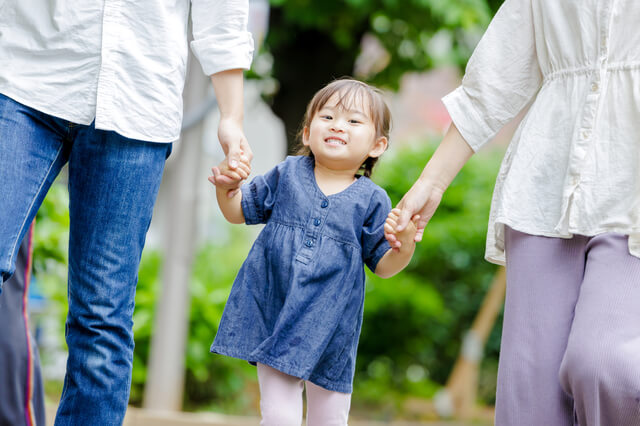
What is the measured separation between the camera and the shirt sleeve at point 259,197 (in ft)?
8.04

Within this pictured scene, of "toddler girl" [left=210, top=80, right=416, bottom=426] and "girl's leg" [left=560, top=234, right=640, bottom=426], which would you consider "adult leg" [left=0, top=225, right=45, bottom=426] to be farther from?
"girl's leg" [left=560, top=234, right=640, bottom=426]

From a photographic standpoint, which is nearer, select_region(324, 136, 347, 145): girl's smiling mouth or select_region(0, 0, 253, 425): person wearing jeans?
select_region(0, 0, 253, 425): person wearing jeans

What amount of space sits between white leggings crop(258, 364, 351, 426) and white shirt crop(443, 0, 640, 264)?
0.63 metres

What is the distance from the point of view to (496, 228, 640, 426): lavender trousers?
5.96ft

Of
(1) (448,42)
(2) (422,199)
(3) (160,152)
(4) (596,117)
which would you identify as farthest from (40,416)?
(1) (448,42)

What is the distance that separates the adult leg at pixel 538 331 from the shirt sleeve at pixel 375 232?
441 mm

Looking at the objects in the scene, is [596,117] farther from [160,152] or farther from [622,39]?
[160,152]

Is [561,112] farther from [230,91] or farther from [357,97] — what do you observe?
[230,91]

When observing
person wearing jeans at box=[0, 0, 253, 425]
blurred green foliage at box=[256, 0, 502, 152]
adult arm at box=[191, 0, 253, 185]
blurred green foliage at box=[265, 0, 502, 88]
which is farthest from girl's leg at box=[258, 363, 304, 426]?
blurred green foliage at box=[256, 0, 502, 152]

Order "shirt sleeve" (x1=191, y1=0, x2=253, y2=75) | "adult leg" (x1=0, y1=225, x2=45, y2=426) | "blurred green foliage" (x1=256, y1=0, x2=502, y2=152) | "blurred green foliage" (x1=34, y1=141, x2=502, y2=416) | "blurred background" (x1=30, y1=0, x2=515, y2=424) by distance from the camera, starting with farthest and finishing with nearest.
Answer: "blurred green foliage" (x1=34, y1=141, x2=502, y2=416) < "blurred green foliage" (x1=256, y1=0, x2=502, y2=152) < "blurred background" (x1=30, y1=0, x2=515, y2=424) < "adult leg" (x1=0, y1=225, x2=45, y2=426) < "shirt sleeve" (x1=191, y1=0, x2=253, y2=75)

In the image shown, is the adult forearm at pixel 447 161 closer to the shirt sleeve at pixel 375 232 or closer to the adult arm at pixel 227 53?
the shirt sleeve at pixel 375 232

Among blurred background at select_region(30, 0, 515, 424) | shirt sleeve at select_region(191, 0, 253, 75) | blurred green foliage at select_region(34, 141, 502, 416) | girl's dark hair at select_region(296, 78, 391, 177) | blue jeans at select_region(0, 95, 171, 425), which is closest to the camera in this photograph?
blue jeans at select_region(0, 95, 171, 425)

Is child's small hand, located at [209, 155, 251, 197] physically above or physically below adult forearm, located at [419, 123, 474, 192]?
below

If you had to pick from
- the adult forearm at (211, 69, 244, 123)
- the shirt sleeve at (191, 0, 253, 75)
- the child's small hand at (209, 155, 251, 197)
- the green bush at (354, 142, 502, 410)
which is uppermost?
the shirt sleeve at (191, 0, 253, 75)
